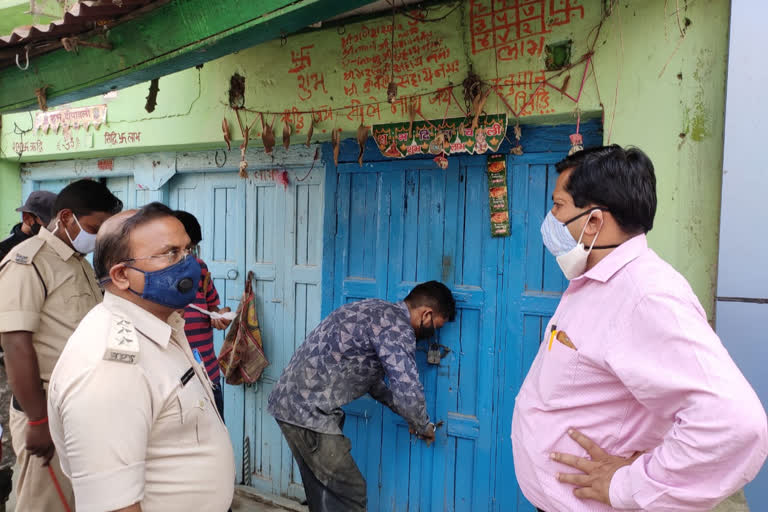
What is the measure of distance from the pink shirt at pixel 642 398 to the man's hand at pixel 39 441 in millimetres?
2088

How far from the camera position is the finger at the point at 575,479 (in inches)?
58.0

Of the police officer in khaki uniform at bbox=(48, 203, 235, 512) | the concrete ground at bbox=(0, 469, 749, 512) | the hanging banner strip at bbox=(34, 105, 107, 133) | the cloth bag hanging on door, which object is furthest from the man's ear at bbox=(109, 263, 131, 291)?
the hanging banner strip at bbox=(34, 105, 107, 133)

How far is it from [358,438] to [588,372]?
7.55ft

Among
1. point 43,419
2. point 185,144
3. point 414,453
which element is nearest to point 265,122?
point 185,144

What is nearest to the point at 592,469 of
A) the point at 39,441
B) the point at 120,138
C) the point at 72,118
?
the point at 39,441

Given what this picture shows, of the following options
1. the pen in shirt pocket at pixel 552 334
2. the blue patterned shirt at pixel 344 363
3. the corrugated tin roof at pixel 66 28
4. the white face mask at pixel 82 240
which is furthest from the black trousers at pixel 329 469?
the corrugated tin roof at pixel 66 28

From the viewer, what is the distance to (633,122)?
2.39m

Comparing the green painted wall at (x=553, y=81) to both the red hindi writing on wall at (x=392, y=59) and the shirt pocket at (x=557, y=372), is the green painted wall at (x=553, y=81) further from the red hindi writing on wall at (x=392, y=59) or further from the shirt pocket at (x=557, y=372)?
the shirt pocket at (x=557, y=372)

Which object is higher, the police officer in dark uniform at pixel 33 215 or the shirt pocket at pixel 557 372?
the police officer in dark uniform at pixel 33 215

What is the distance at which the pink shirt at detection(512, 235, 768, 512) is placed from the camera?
48.3 inches

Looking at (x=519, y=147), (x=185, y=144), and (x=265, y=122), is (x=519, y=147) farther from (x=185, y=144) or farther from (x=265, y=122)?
(x=185, y=144)

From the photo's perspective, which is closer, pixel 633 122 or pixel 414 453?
pixel 633 122

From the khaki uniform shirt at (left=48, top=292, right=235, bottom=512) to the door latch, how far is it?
5.39 feet

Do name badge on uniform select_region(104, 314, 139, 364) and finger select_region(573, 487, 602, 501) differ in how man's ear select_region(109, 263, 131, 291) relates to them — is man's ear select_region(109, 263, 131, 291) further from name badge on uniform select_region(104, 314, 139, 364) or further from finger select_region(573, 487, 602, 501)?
finger select_region(573, 487, 602, 501)
